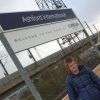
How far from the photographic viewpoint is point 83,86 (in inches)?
234

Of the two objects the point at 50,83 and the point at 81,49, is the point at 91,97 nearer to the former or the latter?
the point at 50,83

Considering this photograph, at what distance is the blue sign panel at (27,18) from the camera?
730cm

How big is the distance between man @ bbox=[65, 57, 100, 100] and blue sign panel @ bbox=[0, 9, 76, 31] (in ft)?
6.59

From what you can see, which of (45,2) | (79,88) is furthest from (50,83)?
(45,2)

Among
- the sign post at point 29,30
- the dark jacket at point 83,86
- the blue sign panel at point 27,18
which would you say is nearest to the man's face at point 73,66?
the dark jacket at point 83,86

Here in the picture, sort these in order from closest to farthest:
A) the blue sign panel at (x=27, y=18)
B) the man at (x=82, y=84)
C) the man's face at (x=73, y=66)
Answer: the man's face at (x=73, y=66), the man at (x=82, y=84), the blue sign panel at (x=27, y=18)

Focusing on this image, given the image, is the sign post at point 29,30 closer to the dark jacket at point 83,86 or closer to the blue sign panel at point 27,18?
the blue sign panel at point 27,18

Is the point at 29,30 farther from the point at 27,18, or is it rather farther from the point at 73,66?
the point at 73,66

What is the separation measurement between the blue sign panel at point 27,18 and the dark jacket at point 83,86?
202cm

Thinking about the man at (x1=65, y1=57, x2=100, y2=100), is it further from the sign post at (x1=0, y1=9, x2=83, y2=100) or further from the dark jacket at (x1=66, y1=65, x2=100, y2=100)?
the sign post at (x1=0, y1=9, x2=83, y2=100)

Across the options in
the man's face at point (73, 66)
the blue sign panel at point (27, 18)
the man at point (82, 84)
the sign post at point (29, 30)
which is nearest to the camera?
the man's face at point (73, 66)

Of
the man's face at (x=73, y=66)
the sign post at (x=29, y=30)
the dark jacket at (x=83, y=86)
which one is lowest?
the dark jacket at (x=83, y=86)

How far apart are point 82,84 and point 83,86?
4 centimetres

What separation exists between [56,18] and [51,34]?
3.48 feet
